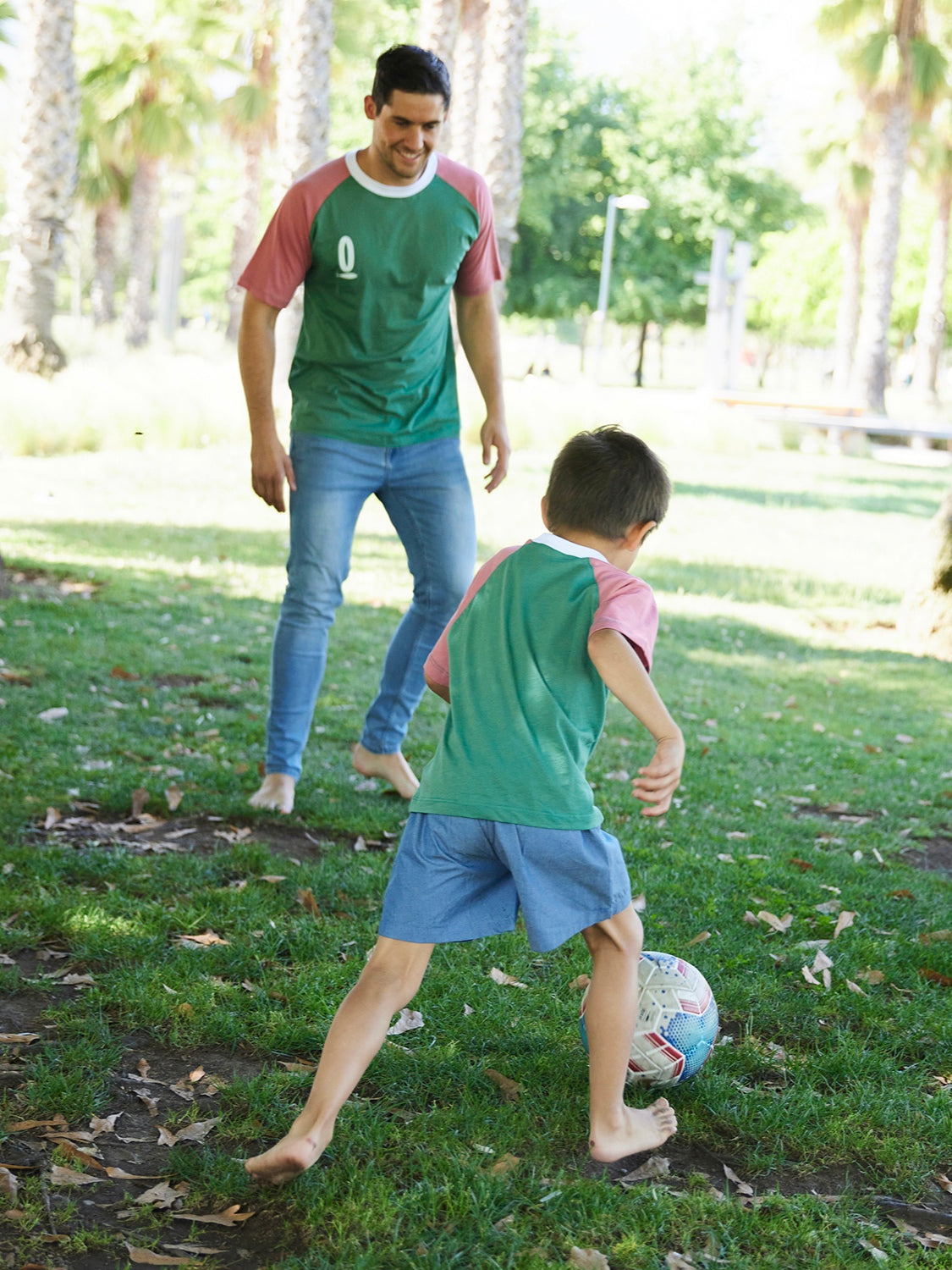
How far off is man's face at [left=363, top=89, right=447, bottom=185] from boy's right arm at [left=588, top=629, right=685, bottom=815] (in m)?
2.23

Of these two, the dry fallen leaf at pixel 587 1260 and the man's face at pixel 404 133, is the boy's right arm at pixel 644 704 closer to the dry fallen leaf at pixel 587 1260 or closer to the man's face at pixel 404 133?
the dry fallen leaf at pixel 587 1260

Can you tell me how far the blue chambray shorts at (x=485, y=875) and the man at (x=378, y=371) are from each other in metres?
2.06

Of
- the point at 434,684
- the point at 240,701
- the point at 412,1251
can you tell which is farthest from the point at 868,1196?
the point at 240,701

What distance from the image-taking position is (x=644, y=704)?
245cm

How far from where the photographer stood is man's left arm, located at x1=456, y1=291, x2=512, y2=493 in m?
4.72

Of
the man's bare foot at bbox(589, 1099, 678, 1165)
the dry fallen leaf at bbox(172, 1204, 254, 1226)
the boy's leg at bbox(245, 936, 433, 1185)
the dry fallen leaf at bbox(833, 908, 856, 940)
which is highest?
the boy's leg at bbox(245, 936, 433, 1185)

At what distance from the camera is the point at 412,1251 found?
2.40 metres

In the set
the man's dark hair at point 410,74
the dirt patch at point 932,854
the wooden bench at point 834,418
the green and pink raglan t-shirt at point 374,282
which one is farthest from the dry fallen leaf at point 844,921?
the wooden bench at point 834,418

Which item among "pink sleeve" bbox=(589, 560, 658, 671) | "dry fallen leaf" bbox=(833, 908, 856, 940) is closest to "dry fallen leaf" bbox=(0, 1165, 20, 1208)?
"pink sleeve" bbox=(589, 560, 658, 671)

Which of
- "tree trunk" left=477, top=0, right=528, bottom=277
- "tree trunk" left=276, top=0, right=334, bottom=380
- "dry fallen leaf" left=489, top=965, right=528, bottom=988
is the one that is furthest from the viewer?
"tree trunk" left=477, top=0, right=528, bottom=277

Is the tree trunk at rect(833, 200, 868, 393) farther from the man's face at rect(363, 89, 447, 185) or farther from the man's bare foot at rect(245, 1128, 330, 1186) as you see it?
the man's bare foot at rect(245, 1128, 330, 1186)

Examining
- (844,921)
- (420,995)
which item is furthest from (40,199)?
(420,995)

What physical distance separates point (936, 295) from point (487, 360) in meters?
34.8

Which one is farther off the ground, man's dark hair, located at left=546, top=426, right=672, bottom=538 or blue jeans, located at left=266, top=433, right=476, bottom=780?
man's dark hair, located at left=546, top=426, right=672, bottom=538
